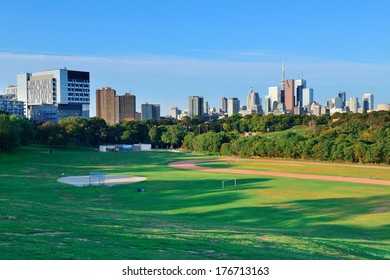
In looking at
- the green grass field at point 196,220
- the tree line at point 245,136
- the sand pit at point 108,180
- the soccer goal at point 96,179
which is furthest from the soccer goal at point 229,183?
the tree line at point 245,136

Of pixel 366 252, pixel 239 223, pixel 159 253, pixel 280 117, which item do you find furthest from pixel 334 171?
pixel 280 117

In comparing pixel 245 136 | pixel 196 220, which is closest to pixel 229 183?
pixel 196 220

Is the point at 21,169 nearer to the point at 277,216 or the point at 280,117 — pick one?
the point at 277,216

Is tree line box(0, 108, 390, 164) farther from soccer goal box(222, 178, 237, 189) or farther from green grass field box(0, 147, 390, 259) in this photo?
soccer goal box(222, 178, 237, 189)

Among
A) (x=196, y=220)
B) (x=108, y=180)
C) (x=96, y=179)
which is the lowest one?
(x=196, y=220)

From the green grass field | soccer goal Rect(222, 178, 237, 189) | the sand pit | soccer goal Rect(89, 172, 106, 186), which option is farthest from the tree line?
soccer goal Rect(222, 178, 237, 189)

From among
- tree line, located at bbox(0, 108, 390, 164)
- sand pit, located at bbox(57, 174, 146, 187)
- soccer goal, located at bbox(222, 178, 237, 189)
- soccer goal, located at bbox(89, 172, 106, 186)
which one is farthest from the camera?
tree line, located at bbox(0, 108, 390, 164)

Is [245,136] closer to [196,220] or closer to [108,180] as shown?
[108,180]
